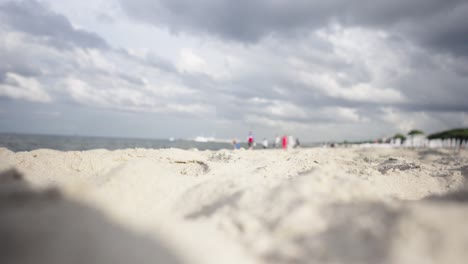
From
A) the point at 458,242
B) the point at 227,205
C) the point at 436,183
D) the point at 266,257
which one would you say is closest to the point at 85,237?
the point at 266,257

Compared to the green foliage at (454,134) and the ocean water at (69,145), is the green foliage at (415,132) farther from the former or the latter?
the ocean water at (69,145)

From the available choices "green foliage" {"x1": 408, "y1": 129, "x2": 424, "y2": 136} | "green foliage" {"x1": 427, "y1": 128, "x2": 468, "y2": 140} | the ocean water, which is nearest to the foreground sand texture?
the ocean water

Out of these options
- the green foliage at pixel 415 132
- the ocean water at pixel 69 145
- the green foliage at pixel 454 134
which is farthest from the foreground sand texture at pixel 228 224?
the green foliage at pixel 415 132

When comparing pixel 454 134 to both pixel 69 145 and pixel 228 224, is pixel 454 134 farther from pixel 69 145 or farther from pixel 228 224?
pixel 69 145

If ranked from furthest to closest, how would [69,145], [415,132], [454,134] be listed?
[415,132] < [454,134] < [69,145]

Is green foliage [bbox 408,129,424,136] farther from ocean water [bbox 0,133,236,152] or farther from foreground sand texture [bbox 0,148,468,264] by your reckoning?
foreground sand texture [bbox 0,148,468,264]

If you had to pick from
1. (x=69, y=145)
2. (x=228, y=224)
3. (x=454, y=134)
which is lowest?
(x=69, y=145)

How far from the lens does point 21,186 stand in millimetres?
2414

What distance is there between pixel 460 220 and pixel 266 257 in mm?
1498

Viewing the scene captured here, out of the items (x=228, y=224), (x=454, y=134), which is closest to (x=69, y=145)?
(x=228, y=224)

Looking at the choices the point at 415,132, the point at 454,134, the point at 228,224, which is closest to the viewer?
the point at 228,224

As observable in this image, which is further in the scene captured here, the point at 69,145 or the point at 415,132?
the point at 415,132

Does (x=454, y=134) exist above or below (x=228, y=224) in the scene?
above

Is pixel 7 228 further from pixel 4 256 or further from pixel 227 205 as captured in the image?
pixel 227 205
